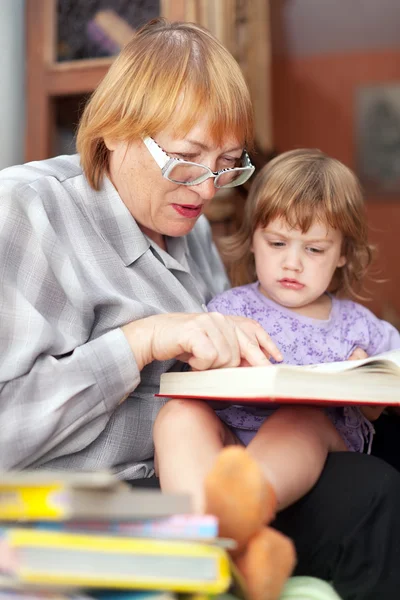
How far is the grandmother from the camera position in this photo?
1.13 metres

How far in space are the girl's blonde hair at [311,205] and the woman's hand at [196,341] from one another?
450mm

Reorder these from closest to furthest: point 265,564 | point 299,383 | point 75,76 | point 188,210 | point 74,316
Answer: point 265,564
point 299,383
point 74,316
point 188,210
point 75,76

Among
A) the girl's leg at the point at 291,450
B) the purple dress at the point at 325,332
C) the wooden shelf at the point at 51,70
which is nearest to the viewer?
the girl's leg at the point at 291,450

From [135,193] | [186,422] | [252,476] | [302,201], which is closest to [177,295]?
[135,193]

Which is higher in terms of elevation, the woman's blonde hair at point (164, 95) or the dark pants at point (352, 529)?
the woman's blonde hair at point (164, 95)

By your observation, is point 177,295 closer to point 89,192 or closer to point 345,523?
point 89,192

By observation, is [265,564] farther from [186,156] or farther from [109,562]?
[186,156]

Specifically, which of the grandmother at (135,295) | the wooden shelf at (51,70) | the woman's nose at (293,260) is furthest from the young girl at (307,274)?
the wooden shelf at (51,70)

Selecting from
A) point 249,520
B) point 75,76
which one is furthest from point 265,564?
point 75,76

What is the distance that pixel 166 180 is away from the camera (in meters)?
1.47

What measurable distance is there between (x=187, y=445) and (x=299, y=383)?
0.19 metres

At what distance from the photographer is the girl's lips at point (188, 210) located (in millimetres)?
Answer: 1518

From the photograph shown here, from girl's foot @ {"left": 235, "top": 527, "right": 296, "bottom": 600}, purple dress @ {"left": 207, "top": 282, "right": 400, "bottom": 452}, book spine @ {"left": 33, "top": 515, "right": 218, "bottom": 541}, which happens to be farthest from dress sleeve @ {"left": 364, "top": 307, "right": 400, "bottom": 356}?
book spine @ {"left": 33, "top": 515, "right": 218, "bottom": 541}

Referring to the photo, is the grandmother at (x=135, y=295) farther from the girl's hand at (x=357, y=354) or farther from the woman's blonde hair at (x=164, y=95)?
the girl's hand at (x=357, y=354)
